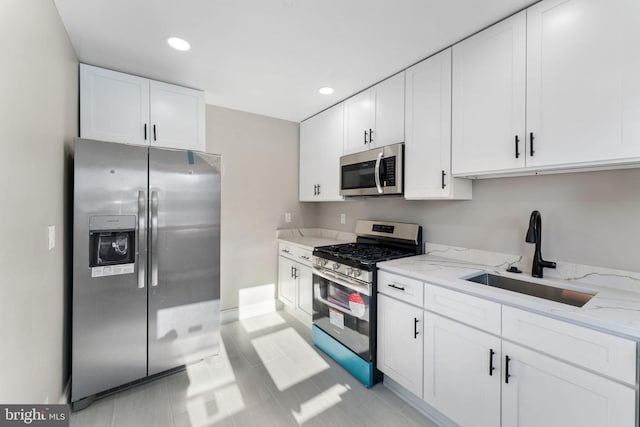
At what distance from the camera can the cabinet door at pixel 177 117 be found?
97.8 inches

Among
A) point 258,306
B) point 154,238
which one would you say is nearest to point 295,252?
point 258,306

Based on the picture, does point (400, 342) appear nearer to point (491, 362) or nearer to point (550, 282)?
point (491, 362)

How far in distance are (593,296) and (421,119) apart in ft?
4.89

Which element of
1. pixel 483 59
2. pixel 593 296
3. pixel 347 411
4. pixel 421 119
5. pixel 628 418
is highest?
pixel 483 59

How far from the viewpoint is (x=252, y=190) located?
3.41 m

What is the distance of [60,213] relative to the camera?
1.77 metres

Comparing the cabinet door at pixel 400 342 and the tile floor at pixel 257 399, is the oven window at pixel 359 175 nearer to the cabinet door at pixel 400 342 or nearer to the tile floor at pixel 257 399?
the cabinet door at pixel 400 342

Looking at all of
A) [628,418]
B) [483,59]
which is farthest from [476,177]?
[628,418]

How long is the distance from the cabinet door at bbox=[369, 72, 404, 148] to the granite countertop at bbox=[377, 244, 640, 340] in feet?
3.34

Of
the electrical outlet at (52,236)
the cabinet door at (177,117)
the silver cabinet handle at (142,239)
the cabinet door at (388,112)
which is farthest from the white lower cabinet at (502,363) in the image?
the cabinet door at (177,117)

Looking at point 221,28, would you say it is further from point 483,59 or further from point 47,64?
point 483,59

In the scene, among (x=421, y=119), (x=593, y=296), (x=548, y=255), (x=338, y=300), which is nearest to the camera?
(x=593, y=296)

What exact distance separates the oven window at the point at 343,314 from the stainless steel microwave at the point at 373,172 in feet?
2.91
